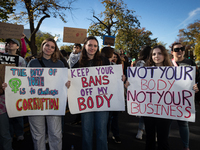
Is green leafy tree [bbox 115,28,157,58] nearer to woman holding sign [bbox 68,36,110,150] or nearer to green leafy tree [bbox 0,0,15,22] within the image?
green leafy tree [bbox 0,0,15,22]

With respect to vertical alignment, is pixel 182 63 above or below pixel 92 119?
above

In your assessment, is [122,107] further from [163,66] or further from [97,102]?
[163,66]

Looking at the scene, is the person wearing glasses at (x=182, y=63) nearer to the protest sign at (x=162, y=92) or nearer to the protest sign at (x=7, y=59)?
the protest sign at (x=162, y=92)

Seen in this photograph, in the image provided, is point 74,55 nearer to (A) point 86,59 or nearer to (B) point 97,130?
(A) point 86,59

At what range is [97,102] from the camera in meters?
2.22

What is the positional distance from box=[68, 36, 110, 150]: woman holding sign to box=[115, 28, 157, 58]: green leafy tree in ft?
56.2

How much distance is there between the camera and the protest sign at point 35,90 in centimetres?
216

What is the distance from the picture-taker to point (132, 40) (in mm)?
24344

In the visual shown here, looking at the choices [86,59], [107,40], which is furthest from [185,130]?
[107,40]

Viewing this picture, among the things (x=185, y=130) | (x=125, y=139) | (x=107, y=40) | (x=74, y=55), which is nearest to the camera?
(x=185, y=130)

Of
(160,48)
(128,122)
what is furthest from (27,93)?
(128,122)

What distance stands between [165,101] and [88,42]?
1455 mm

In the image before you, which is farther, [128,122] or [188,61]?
[128,122]

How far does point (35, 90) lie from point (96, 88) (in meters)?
0.93
